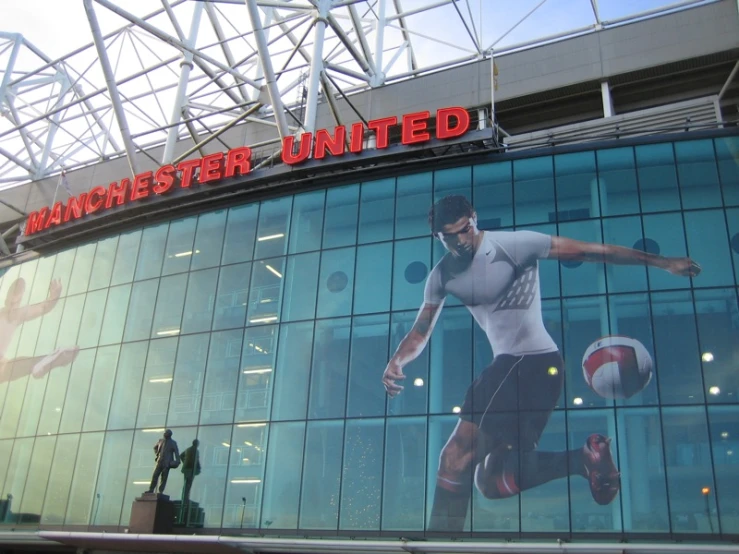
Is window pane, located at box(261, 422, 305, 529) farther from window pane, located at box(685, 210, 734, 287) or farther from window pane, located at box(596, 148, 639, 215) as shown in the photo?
window pane, located at box(685, 210, 734, 287)

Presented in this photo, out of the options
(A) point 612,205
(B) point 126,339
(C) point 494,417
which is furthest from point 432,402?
(B) point 126,339

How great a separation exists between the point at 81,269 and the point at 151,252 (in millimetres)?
4688

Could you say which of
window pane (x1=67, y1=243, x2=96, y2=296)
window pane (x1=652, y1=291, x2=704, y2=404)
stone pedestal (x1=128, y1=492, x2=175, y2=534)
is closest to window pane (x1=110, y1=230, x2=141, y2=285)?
window pane (x1=67, y1=243, x2=96, y2=296)

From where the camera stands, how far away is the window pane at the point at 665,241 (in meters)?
27.2

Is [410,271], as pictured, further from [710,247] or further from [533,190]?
[710,247]

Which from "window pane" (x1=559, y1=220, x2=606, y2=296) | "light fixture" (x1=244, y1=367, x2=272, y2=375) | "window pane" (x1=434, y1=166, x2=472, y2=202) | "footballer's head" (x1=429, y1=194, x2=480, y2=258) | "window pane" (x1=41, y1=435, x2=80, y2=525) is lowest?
"window pane" (x1=41, y1=435, x2=80, y2=525)

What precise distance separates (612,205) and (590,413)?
806cm

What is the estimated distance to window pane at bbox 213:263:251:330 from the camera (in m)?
32.9

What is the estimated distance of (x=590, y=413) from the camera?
25.8 metres

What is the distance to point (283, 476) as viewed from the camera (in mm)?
28750

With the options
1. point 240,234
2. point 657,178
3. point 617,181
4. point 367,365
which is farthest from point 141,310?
point 657,178

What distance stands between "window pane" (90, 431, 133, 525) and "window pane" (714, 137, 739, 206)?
25.3 metres

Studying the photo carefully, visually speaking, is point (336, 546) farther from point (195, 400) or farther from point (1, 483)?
point (1, 483)

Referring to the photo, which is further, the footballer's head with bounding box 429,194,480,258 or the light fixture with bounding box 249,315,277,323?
the light fixture with bounding box 249,315,277,323
